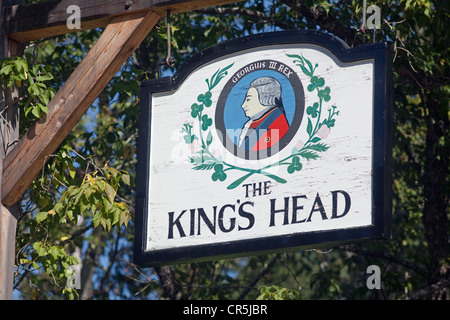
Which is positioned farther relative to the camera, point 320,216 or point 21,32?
point 21,32

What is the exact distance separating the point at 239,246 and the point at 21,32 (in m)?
2.40

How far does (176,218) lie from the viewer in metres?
5.32

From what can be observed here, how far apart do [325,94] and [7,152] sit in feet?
7.66

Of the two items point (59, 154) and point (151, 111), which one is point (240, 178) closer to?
point (151, 111)

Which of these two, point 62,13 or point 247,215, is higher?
point 62,13

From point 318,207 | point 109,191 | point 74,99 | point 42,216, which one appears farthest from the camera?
point 42,216

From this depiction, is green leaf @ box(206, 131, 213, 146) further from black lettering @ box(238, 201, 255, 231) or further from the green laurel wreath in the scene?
black lettering @ box(238, 201, 255, 231)

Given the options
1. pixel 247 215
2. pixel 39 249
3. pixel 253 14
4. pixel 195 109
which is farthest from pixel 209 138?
pixel 253 14

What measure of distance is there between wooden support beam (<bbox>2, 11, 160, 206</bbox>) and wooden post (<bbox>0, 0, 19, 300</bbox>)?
9cm

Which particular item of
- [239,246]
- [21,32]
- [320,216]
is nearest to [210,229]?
[239,246]

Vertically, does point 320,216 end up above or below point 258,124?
below

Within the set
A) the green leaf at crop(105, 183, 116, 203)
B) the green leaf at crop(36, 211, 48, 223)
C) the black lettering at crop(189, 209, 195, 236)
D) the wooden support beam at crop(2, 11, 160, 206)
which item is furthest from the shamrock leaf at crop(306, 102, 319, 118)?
the green leaf at crop(36, 211, 48, 223)

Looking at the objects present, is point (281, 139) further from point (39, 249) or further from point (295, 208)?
point (39, 249)

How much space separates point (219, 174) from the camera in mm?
5312
